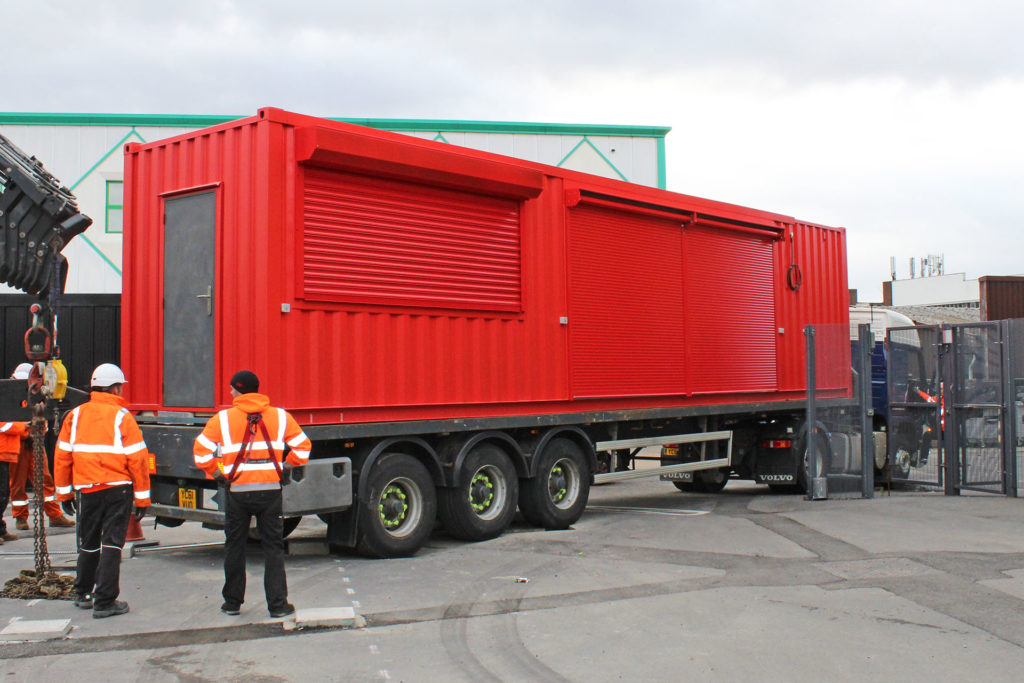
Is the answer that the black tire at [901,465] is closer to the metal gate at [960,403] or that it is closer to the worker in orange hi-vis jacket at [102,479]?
the metal gate at [960,403]

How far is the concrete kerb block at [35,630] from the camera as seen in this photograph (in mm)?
5891

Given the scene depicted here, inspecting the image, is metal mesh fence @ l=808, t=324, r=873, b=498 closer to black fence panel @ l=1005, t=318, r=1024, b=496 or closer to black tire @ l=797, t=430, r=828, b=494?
black tire @ l=797, t=430, r=828, b=494

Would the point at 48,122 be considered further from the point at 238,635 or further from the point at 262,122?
the point at 238,635

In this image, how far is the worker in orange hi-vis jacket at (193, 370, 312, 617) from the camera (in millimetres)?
6484

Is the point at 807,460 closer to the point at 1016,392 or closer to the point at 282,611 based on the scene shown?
the point at 1016,392

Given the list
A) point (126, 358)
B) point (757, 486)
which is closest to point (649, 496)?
point (757, 486)

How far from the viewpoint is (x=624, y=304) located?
1154 cm

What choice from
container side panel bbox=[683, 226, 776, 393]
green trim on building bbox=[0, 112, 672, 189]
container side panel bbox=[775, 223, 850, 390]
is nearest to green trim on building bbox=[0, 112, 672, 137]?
green trim on building bbox=[0, 112, 672, 189]

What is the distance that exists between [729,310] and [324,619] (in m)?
8.27

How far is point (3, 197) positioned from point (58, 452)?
3018mm

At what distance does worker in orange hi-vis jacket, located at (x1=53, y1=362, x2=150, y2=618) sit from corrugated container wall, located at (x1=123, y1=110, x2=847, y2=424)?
1378mm

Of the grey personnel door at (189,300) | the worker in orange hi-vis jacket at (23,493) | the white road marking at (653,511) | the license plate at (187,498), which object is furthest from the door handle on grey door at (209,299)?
the white road marking at (653,511)

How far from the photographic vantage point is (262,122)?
26.8ft

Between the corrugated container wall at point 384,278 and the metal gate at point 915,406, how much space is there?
375 centimetres
